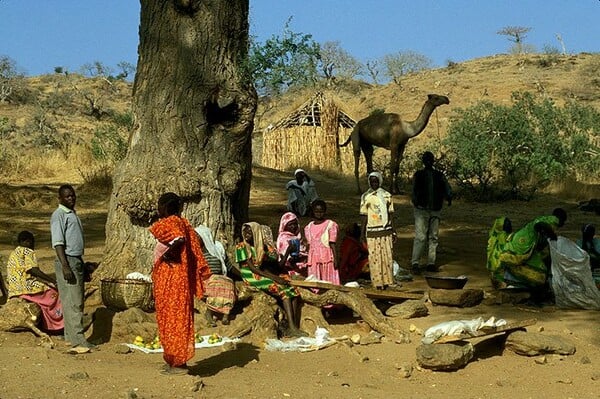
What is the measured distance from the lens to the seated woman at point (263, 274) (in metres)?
8.55

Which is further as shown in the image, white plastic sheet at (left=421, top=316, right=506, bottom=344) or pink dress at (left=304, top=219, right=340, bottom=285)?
pink dress at (left=304, top=219, right=340, bottom=285)

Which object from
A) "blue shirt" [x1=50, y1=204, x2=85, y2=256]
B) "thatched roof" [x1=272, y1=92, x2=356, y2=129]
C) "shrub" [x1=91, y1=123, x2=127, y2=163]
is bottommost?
"blue shirt" [x1=50, y1=204, x2=85, y2=256]

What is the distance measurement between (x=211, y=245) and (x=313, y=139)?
16.9 metres

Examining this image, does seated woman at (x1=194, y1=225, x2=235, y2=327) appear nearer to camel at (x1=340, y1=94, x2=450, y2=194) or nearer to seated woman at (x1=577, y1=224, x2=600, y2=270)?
seated woman at (x1=577, y1=224, x2=600, y2=270)

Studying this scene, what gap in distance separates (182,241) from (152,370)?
3.58 feet

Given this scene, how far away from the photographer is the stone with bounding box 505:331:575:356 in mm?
7531

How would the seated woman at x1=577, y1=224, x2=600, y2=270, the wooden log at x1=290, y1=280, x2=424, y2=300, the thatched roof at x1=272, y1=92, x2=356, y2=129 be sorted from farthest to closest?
1. the thatched roof at x1=272, y1=92, x2=356, y2=129
2. the seated woman at x1=577, y1=224, x2=600, y2=270
3. the wooden log at x1=290, y1=280, x2=424, y2=300

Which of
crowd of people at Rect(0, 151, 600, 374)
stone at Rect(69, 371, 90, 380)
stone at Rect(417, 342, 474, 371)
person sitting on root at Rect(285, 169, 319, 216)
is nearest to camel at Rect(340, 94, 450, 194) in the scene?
person sitting on root at Rect(285, 169, 319, 216)

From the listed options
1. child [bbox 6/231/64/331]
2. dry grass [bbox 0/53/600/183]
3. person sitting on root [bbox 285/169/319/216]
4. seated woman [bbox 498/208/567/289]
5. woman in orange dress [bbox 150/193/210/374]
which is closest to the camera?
woman in orange dress [bbox 150/193/210/374]

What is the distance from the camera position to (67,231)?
720cm

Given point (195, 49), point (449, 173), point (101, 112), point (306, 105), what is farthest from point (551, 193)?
point (101, 112)

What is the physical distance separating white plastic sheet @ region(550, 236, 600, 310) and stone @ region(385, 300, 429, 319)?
134cm

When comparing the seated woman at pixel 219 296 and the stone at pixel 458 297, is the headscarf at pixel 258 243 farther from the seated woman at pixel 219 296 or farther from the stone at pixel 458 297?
the stone at pixel 458 297

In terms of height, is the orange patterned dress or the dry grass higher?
the dry grass
